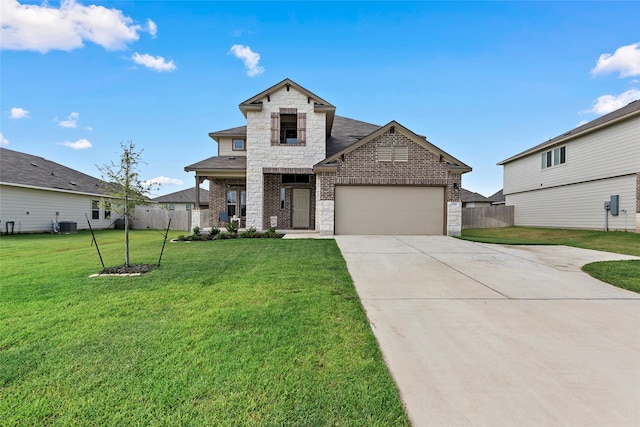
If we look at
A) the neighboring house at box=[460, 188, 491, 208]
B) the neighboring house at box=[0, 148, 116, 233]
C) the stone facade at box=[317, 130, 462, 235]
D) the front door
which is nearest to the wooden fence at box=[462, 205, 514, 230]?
the stone facade at box=[317, 130, 462, 235]

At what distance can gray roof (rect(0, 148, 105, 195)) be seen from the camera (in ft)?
53.3

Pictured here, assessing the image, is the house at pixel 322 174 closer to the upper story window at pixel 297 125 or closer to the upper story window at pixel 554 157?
the upper story window at pixel 297 125

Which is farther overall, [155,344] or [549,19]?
[549,19]

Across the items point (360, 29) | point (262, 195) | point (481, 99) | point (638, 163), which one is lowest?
point (262, 195)

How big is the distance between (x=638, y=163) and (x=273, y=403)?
19.3 meters

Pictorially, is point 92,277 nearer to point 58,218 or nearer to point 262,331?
point 262,331

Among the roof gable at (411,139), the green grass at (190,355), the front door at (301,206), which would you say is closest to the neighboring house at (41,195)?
the front door at (301,206)

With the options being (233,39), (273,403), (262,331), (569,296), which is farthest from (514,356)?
(233,39)

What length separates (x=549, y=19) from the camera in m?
11.3

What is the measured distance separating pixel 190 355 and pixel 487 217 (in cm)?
2278

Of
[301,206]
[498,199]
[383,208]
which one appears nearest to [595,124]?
[383,208]

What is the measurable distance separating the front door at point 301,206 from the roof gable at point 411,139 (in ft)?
10.8

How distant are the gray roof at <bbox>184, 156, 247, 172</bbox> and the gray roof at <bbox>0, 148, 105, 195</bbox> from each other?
4.97 m

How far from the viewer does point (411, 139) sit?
1274 cm
